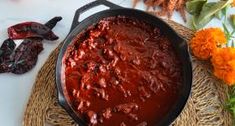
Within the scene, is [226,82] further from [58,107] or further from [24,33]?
[24,33]

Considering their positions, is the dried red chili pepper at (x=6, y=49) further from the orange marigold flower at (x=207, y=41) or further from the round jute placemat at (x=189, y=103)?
the orange marigold flower at (x=207, y=41)

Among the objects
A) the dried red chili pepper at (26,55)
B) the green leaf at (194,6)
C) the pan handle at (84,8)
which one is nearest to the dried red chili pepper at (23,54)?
the dried red chili pepper at (26,55)

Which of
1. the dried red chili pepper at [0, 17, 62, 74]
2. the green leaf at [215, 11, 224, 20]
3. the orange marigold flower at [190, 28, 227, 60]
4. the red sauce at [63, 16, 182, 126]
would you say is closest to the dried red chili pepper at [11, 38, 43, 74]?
the dried red chili pepper at [0, 17, 62, 74]

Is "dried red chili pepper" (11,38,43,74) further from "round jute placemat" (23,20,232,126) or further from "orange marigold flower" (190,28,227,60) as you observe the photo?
"orange marigold flower" (190,28,227,60)

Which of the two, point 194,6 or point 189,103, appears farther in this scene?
point 194,6

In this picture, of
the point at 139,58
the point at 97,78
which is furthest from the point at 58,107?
the point at 139,58

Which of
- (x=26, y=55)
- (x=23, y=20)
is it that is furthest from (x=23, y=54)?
(x=23, y=20)

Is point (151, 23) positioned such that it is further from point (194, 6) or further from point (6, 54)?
point (6, 54)
